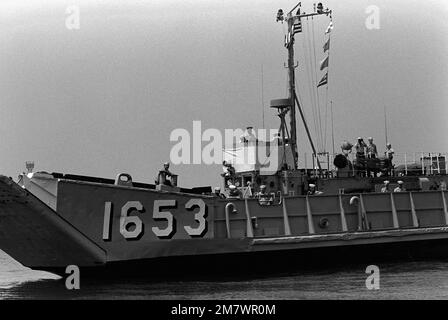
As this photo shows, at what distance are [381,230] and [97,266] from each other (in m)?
8.09

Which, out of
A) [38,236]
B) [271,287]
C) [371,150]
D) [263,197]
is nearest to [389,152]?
[371,150]

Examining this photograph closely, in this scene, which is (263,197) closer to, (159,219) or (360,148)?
(159,219)

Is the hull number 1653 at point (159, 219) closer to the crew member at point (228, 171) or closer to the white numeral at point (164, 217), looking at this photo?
the white numeral at point (164, 217)

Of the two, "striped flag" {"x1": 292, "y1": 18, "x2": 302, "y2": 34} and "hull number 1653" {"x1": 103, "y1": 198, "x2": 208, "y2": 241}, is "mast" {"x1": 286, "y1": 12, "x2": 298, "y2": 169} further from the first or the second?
"hull number 1653" {"x1": 103, "y1": 198, "x2": 208, "y2": 241}

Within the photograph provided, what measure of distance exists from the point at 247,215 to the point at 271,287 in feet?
9.81

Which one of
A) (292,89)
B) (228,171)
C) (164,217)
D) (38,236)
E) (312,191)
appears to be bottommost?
(38,236)

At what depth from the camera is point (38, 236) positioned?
17.9 m

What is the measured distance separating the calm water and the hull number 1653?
1.25m

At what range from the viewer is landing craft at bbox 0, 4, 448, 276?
18.0 metres

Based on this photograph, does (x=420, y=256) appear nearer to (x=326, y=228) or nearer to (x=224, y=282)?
(x=326, y=228)

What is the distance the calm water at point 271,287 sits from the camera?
53.3 feet

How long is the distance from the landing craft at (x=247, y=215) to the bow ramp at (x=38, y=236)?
0.03m

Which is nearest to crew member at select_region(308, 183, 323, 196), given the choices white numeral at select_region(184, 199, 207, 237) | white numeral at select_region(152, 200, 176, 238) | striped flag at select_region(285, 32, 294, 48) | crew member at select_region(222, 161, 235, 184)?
crew member at select_region(222, 161, 235, 184)
